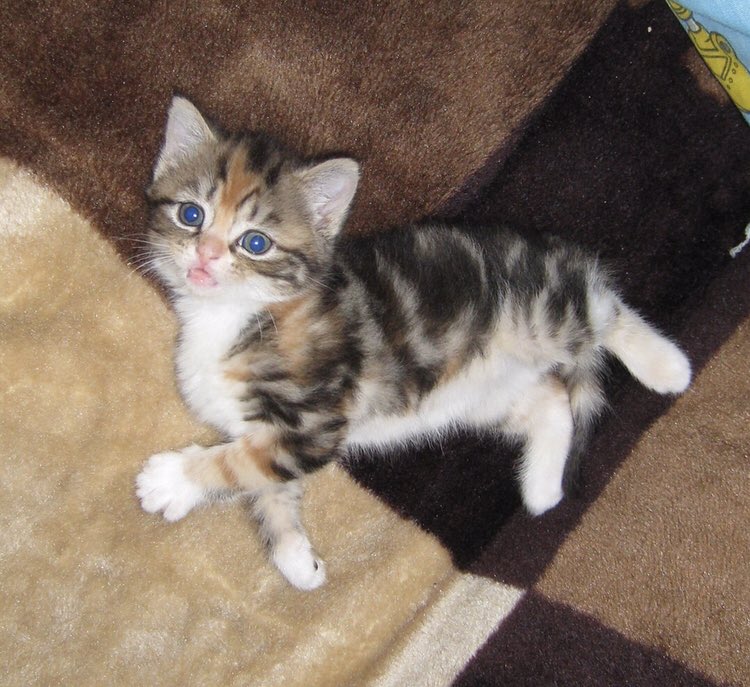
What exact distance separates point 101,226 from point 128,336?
0.23 metres

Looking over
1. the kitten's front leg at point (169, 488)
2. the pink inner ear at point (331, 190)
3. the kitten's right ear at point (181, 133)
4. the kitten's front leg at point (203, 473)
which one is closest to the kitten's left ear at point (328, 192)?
the pink inner ear at point (331, 190)

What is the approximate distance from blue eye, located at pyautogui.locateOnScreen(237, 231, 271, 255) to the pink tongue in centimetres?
10

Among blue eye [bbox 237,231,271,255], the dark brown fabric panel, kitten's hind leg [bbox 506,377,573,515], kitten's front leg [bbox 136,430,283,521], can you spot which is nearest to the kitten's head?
blue eye [bbox 237,231,271,255]

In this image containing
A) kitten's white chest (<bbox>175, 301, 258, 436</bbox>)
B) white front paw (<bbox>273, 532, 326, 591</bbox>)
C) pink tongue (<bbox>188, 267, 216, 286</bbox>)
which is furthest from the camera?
white front paw (<bbox>273, 532, 326, 591</bbox>)

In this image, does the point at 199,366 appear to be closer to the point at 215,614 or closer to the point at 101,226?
the point at 101,226

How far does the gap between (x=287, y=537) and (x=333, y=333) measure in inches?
17.9

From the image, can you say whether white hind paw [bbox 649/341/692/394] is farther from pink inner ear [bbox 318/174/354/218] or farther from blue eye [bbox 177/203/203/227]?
blue eye [bbox 177/203/203/227]

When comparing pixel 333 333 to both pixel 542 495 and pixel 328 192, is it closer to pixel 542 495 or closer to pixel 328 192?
pixel 328 192

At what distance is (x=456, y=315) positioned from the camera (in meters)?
1.46

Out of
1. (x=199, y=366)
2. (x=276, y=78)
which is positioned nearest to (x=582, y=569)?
(x=199, y=366)

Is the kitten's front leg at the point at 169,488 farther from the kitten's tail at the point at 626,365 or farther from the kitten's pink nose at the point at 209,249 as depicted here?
the kitten's tail at the point at 626,365

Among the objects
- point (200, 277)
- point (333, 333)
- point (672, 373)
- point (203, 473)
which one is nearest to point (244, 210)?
point (200, 277)

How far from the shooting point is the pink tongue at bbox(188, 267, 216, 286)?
1260 mm

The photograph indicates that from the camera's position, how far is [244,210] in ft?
4.38
